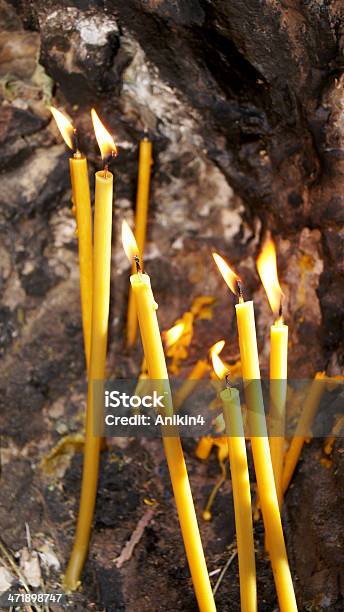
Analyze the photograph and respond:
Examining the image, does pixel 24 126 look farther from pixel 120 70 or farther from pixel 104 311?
pixel 104 311

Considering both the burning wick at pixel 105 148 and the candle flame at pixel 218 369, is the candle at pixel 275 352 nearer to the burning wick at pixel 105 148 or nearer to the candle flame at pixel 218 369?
the candle flame at pixel 218 369

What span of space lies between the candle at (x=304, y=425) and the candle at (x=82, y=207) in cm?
25

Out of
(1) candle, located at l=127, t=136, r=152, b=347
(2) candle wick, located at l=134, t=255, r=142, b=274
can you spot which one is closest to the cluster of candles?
(2) candle wick, located at l=134, t=255, r=142, b=274

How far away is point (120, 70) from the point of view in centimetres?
94

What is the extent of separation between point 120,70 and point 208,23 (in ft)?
0.44

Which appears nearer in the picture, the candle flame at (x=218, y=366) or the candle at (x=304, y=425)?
the candle flame at (x=218, y=366)

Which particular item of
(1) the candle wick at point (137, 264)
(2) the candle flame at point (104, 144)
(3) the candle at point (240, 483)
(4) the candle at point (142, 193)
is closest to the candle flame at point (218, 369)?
(3) the candle at point (240, 483)

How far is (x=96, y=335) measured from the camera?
0.79 metres

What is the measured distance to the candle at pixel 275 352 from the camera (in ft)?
2.15

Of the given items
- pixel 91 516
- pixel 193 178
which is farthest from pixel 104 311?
pixel 193 178

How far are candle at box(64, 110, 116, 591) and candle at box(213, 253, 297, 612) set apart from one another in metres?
0.12

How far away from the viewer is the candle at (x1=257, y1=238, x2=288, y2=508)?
2.15 feet

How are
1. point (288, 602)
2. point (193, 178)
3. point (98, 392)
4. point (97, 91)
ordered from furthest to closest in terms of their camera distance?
point (193, 178), point (97, 91), point (98, 392), point (288, 602)

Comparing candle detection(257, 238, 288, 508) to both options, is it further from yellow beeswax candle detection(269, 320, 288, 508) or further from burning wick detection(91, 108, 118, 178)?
burning wick detection(91, 108, 118, 178)
